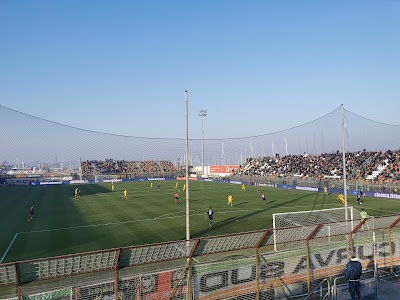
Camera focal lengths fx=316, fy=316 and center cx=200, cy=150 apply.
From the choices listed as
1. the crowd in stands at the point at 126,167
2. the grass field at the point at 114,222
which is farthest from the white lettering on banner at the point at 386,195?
the crowd in stands at the point at 126,167

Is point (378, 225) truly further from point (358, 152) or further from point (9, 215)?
point (358, 152)

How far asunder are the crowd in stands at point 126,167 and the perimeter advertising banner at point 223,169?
13345mm

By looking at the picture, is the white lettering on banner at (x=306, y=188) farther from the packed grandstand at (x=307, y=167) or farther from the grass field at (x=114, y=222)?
the grass field at (x=114, y=222)

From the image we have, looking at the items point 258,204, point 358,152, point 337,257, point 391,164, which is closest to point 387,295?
point 337,257

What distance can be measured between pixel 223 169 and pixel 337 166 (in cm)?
4845

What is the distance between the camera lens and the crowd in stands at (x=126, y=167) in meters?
104

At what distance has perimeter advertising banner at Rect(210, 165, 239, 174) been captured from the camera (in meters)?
105

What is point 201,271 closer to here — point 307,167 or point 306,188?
point 306,188

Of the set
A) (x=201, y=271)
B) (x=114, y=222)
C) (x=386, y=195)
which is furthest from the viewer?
(x=386, y=195)

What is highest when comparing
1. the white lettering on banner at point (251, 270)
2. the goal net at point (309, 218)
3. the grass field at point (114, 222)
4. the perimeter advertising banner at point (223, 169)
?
the perimeter advertising banner at point (223, 169)

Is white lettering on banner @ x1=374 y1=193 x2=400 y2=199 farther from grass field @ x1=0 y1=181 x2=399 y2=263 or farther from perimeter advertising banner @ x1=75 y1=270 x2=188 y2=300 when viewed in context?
perimeter advertising banner @ x1=75 y1=270 x2=188 y2=300

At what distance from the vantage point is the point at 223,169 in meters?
107

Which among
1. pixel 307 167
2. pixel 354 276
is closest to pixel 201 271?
pixel 354 276

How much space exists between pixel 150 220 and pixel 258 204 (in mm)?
14916
